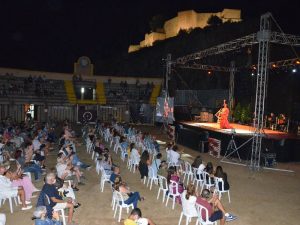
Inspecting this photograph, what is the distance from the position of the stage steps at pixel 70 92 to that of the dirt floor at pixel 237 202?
53.8 feet

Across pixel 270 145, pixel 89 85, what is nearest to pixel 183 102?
pixel 89 85

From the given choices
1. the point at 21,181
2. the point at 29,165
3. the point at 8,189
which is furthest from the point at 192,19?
the point at 8,189

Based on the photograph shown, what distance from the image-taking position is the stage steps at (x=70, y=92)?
2977 cm

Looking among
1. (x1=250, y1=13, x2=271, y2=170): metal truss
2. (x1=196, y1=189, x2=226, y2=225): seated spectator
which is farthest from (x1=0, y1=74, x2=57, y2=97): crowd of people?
(x1=196, y1=189, x2=226, y2=225): seated spectator

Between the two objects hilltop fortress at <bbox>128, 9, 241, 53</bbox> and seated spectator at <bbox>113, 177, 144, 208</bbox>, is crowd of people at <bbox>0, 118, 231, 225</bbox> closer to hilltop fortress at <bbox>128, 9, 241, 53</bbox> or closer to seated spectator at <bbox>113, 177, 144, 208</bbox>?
seated spectator at <bbox>113, 177, 144, 208</bbox>

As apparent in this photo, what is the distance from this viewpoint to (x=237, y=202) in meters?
9.80

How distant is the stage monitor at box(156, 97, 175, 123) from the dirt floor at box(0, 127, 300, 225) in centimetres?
841

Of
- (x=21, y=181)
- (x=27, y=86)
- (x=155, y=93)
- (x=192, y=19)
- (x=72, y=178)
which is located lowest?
(x=72, y=178)

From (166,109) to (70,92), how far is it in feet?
38.9

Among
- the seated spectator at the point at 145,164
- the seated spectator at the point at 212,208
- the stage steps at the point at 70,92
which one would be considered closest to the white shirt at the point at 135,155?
the seated spectator at the point at 145,164

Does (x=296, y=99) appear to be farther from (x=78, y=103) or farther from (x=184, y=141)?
(x=78, y=103)

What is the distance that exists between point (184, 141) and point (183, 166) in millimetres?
6940

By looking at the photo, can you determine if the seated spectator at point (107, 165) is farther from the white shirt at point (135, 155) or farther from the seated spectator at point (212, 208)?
the seated spectator at point (212, 208)

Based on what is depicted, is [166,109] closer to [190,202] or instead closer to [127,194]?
[127,194]
